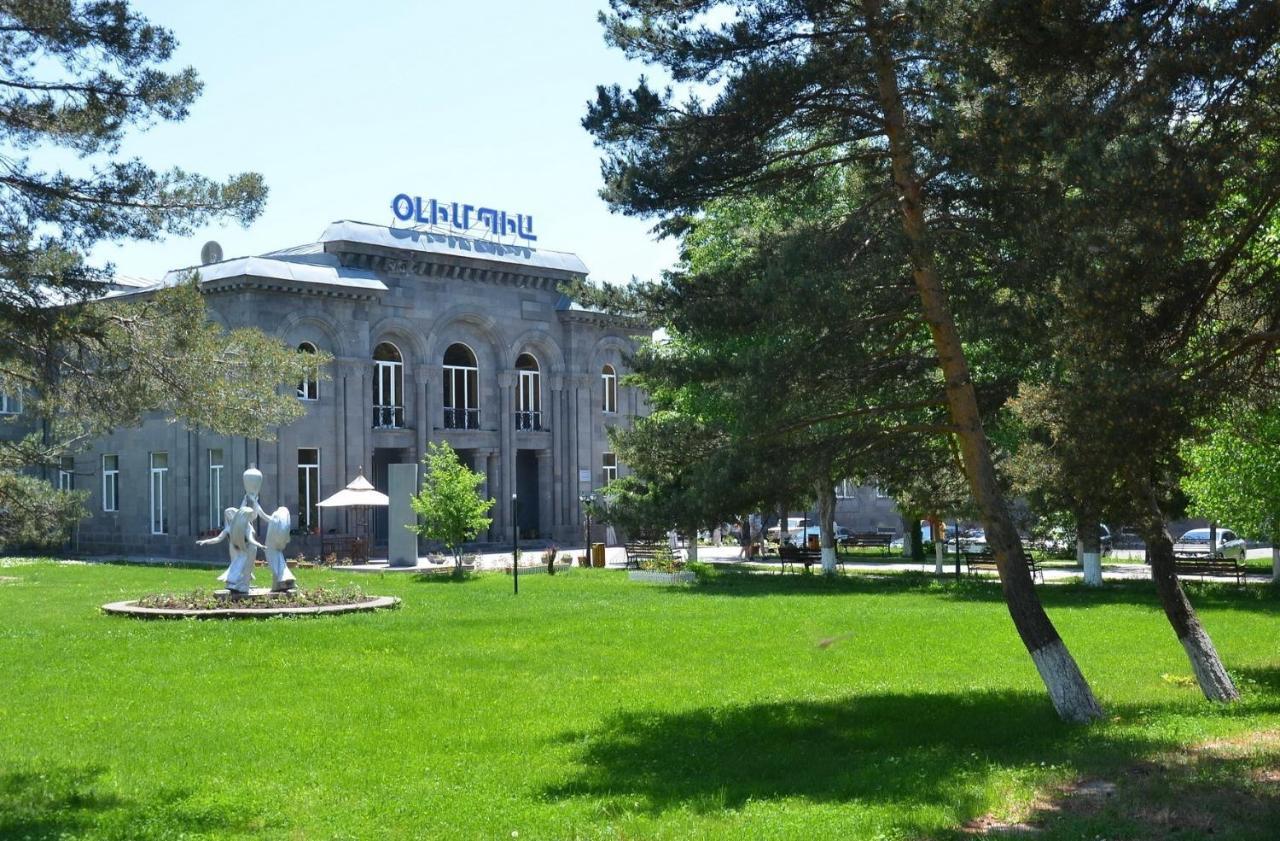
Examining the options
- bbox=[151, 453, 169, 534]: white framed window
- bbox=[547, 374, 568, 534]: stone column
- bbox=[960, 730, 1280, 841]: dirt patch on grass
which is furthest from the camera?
bbox=[547, 374, 568, 534]: stone column

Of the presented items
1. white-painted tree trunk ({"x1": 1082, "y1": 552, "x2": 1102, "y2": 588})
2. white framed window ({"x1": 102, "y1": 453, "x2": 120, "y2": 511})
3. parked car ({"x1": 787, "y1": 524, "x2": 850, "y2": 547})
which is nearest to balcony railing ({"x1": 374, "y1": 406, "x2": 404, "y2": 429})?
white framed window ({"x1": 102, "y1": 453, "x2": 120, "y2": 511})

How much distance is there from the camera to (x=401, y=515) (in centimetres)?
3750

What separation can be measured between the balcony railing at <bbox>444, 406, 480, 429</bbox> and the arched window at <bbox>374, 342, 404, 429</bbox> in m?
2.15

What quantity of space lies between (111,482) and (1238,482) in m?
37.6

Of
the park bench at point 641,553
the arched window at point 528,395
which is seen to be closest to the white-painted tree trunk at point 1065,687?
the park bench at point 641,553

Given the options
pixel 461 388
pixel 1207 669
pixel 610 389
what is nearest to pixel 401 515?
pixel 461 388

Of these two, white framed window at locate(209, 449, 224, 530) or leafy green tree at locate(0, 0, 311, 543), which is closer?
leafy green tree at locate(0, 0, 311, 543)

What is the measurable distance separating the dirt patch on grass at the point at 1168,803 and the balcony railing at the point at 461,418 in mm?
39651

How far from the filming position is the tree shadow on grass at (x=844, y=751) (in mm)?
10016

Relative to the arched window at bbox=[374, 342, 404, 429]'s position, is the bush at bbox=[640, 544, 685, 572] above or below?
below

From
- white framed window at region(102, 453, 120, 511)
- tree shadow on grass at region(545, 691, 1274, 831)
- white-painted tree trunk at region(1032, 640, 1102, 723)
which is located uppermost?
white framed window at region(102, 453, 120, 511)

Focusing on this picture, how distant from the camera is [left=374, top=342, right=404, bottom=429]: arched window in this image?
46.2 meters

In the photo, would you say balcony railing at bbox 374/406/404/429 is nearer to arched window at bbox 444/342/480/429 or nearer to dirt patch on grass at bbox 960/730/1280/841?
arched window at bbox 444/342/480/429

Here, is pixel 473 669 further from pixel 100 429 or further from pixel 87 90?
pixel 87 90
